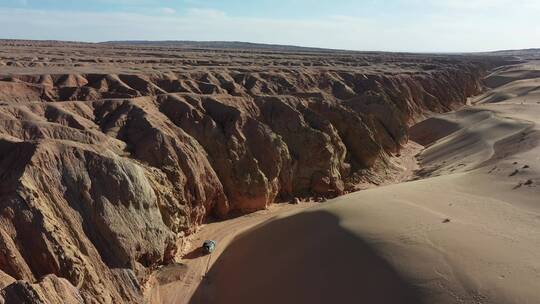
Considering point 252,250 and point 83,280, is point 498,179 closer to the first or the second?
point 252,250

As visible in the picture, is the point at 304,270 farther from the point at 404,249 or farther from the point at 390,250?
the point at 404,249

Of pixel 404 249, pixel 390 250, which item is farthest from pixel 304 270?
pixel 404 249

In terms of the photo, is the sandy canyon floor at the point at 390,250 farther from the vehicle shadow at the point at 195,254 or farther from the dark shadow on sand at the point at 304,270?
the vehicle shadow at the point at 195,254

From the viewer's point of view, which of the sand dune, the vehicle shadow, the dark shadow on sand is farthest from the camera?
the vehicle shadow

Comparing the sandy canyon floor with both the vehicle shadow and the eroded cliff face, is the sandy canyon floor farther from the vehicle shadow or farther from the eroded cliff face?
the eroded cliff face

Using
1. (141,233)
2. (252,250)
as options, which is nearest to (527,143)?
(252,250)

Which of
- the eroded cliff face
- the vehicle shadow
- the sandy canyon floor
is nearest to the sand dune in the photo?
the sandy canyon floor
